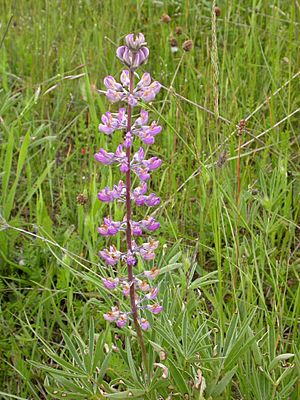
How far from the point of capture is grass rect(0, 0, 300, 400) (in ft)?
4.96

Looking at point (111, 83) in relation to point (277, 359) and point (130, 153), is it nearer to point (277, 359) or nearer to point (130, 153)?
point (130, 153)

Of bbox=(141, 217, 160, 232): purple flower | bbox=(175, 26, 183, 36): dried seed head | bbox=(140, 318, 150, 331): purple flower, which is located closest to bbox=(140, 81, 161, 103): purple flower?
bbox=(141, 217, 160, 232): purple flower

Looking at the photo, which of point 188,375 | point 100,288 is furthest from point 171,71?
point 188,375

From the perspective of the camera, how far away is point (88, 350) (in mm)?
1455

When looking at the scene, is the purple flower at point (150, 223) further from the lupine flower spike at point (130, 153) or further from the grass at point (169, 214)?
the grass at point (169, 214)

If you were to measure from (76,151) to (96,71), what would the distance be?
1.99ft

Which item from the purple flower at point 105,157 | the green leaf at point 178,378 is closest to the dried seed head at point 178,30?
the purple flower at point 105,157

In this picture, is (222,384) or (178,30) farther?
(178,30)

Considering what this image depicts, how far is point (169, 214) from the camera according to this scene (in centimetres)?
230

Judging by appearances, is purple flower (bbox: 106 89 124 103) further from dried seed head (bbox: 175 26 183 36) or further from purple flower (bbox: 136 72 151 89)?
dried seed head (bbox: 175 26 183 36)

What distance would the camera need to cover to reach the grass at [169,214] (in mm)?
1512

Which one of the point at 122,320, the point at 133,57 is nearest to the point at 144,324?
the point at 122,320

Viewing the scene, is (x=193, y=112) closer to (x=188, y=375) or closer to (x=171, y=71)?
(x=171, y=71)

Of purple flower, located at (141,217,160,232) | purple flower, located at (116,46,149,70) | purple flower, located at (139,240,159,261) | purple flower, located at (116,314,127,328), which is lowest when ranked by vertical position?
purple flower, located at (116,314,127,328)
